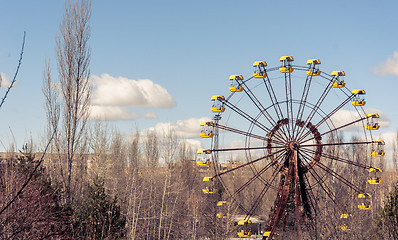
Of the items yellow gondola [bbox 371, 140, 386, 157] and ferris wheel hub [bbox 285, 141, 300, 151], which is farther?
yellow gondola [bbox 371, 140, 386, 157]

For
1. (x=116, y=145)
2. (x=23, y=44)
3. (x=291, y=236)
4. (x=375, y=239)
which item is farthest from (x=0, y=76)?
(x=116, y=145)

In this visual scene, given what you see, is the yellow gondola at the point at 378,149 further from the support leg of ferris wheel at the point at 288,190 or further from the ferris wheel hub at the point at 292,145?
the support leg of ferris wheel at the point at 288,190

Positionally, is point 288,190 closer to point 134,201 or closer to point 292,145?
point 292,145

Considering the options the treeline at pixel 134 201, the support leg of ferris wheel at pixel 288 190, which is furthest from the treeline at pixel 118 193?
the support leg of ferris wheel at pixel 288 190

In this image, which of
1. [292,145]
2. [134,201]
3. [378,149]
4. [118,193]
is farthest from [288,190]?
[118,193]

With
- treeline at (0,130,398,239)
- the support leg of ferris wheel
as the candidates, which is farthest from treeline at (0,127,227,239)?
the support leg of ferris wheel

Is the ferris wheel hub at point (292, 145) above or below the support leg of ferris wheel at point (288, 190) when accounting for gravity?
above

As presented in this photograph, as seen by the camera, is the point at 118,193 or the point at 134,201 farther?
the point at 118,193

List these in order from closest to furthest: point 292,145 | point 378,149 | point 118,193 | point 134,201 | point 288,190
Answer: point 288,190 < point 292,145 < point 378,149 < point 134,201 < point 118,193

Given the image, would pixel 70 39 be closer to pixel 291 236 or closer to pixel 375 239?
pixel 291 236

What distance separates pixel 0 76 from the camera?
5.14 meters

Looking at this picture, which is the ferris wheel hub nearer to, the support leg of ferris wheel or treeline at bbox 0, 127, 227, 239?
the support leg of ferris wheel

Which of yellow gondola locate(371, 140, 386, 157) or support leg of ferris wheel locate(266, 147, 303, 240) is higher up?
yellow gondola locate(371, 140, 386, 157)

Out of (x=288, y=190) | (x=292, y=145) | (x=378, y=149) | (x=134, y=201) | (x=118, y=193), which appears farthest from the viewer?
(x=118, y=193)
